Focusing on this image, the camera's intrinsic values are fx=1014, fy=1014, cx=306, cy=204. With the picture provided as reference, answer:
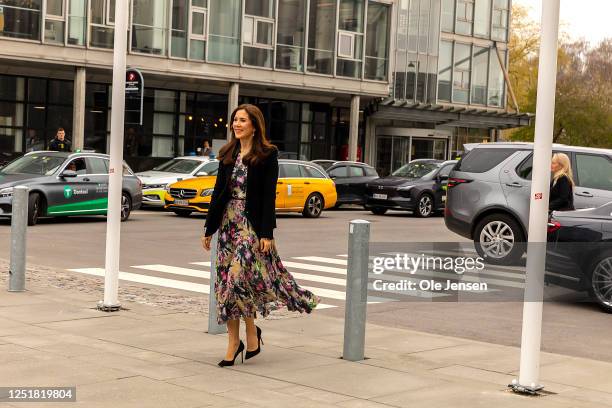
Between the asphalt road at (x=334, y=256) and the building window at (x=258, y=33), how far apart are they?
1033 cm

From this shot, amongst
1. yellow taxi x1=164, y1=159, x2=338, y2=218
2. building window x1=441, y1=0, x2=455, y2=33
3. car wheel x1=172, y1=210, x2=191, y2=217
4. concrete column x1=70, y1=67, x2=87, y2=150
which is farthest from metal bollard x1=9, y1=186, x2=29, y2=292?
building window x1=441, y1=0, x2=455, y2=33

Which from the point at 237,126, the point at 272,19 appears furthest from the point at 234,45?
the point at 237,126

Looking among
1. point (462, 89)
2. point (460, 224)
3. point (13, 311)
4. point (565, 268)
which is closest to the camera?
point (13, 311)

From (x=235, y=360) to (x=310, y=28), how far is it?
3401 cm

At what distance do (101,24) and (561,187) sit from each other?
76.0 ft

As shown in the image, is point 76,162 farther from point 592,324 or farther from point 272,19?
point 272,19

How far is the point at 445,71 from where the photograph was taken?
51000 mm

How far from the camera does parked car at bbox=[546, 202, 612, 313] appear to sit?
11570mm

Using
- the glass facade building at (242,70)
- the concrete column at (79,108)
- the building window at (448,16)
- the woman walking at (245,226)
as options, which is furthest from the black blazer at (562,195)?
the building window at (448,16)

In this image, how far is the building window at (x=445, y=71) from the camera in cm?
5069

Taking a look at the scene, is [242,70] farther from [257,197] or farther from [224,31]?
[257,197]

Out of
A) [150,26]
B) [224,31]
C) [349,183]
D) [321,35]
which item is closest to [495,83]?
[321,35]

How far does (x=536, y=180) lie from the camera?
7.02 meters

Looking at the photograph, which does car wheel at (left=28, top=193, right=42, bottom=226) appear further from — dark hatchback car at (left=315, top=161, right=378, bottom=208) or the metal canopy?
the metal canopy
